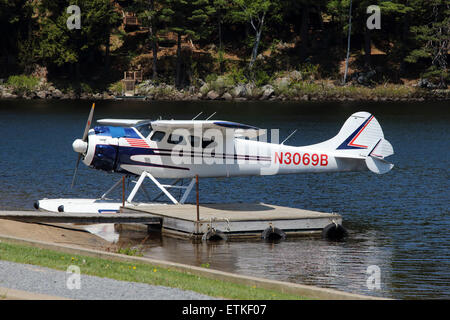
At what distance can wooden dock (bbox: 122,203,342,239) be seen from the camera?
18109 millimetres

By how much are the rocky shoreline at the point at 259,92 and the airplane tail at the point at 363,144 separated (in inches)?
2244

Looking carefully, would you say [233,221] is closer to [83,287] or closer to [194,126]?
[194,126]

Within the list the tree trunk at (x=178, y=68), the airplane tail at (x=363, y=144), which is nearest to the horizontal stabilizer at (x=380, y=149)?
the airplane tail at (x=363, y=144)

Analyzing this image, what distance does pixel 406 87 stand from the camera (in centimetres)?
7762

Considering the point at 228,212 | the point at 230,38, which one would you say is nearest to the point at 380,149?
the point at 228,212

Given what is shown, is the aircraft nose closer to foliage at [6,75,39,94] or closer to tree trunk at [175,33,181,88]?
tree trunk at [175,33,181,88]

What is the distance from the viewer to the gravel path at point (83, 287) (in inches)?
396

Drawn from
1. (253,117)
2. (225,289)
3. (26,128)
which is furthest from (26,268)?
(253,117)

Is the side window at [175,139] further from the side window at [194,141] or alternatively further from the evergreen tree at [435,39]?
the evergreen tree at [435,39]

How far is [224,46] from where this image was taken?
83.9m

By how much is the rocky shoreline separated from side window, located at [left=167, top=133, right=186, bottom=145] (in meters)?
57.9

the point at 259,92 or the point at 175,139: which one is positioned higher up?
the point at 259,92

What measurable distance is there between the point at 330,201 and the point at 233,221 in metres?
7.27
